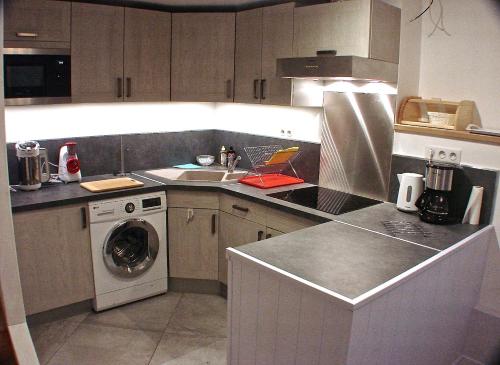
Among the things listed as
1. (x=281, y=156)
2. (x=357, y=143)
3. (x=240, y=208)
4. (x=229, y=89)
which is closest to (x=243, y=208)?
(x=240, y=208)

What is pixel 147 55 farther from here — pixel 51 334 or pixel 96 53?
pixel 51 334

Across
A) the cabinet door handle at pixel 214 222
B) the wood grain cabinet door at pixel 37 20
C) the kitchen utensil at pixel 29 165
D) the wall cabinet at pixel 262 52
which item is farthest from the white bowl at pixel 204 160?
the wood grain cabinet door at pixel 37 20

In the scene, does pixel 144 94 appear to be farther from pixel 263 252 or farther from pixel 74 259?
pixel 263 252

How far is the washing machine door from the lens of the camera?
3.37 m

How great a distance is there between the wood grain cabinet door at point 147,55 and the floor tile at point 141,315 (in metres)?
1.57

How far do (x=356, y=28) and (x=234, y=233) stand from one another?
1640mm

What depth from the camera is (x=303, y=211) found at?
2.88m

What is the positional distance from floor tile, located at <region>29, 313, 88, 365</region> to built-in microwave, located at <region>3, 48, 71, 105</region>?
4.97 ft

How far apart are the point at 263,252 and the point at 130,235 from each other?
5.46 ft

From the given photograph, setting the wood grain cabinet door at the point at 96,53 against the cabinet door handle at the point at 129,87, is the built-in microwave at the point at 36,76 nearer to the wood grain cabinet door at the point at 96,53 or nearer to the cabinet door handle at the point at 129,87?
the wood grain cabinet door at the point at 96,53

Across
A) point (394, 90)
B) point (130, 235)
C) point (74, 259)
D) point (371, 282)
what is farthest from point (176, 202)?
point (371, 282)

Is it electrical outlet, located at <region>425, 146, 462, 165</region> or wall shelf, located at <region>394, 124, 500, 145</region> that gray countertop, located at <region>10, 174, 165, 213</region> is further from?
electrical outlet, located at <region>425, 146, 462, 165</region>

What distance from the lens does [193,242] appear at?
143 inches

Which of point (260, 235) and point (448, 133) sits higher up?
point (448, 133)
